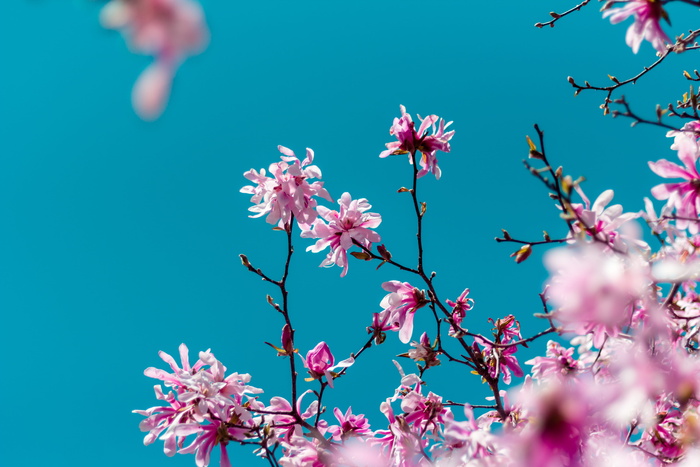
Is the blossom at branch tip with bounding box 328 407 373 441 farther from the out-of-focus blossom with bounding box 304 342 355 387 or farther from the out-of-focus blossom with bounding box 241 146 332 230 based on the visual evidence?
the out-of-focus blossom with bounding box 241 146 332 230

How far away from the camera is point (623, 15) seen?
1.33m

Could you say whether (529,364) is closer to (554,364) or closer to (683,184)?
(554,364)

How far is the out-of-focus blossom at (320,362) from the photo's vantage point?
189cm

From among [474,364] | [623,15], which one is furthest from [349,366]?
[623,15]

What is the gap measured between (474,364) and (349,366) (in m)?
0.51

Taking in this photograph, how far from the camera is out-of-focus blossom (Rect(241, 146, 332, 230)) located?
1.94 m

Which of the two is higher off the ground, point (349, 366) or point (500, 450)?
point (349, 366)

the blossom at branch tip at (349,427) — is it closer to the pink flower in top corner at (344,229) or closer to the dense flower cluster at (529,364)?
the dense flower cluster at (529,364)

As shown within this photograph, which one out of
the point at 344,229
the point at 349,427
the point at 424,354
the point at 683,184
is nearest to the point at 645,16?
the point at 683,184

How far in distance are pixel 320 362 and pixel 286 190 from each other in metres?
0.72

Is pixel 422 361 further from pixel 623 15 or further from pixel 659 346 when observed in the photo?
pixel 623 15

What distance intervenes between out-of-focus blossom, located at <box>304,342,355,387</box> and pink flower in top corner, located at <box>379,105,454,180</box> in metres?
0.84

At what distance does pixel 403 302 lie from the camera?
1947mm

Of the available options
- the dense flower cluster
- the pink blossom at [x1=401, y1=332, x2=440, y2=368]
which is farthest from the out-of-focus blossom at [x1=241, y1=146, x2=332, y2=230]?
the pink blossom at [x1=401, y1=332, x2=440, y2=368]
